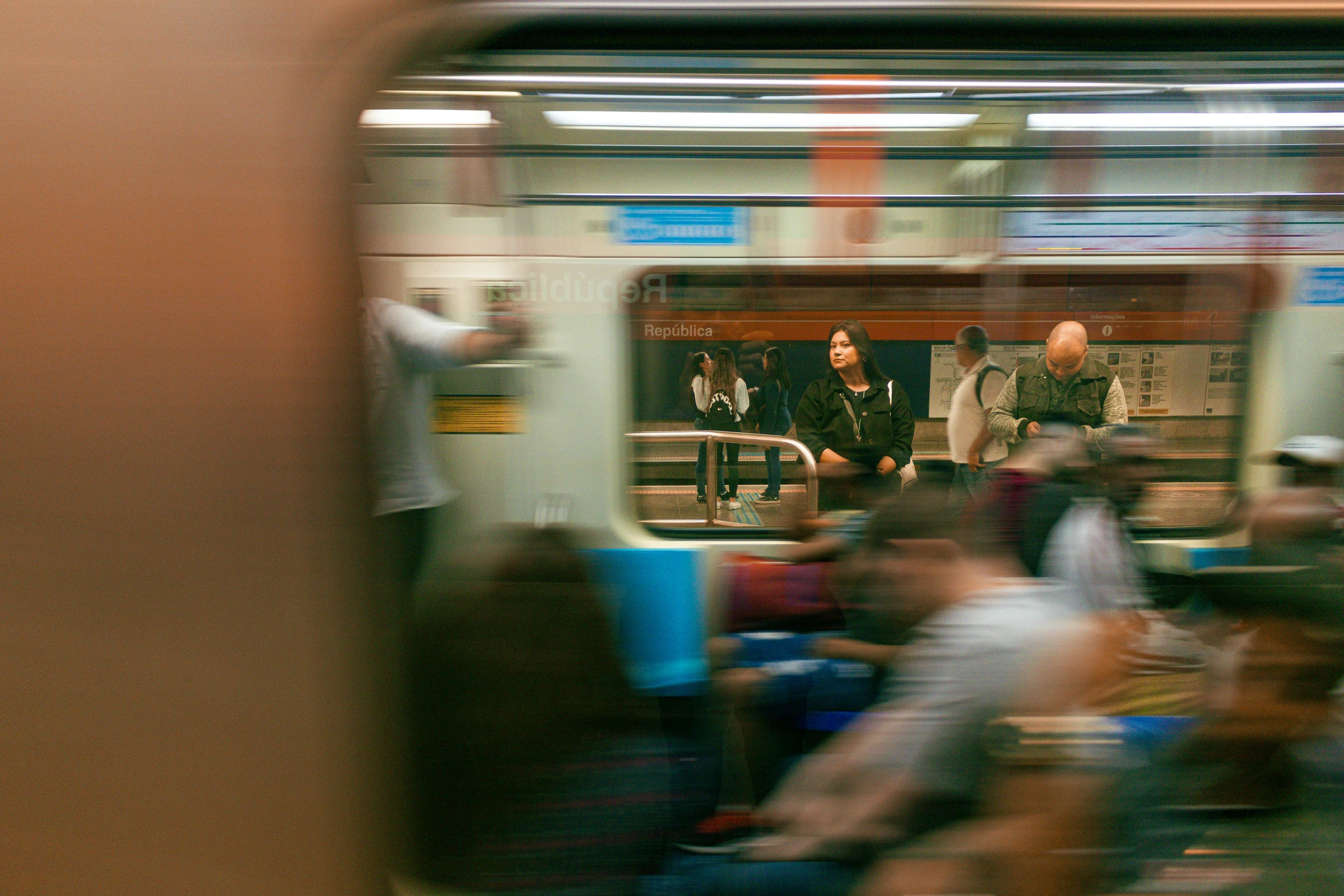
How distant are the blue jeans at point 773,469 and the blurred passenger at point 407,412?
5.00 feet

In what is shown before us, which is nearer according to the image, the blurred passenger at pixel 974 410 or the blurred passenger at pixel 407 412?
the blurred passenger at pixel 407 412

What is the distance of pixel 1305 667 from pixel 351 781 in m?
1.59

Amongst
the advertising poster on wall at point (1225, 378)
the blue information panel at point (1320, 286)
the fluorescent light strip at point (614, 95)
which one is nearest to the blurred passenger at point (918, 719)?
the fluorescent light strip at point (614, 95)

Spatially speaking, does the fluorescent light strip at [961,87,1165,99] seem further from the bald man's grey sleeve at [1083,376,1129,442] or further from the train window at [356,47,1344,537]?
the bald man's grey sleeve at [1083,376,1129,442]

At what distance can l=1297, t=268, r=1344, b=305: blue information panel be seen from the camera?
268cm

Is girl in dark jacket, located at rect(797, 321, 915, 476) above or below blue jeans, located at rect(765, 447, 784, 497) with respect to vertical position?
above

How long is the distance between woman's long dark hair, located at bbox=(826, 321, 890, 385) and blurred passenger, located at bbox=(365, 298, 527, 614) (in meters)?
1.46

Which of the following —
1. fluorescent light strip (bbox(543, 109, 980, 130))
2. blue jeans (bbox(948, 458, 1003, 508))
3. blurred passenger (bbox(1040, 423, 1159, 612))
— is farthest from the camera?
blue jeans (bbox(948, 458, 1003, 508))

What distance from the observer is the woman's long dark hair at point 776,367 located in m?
2.72

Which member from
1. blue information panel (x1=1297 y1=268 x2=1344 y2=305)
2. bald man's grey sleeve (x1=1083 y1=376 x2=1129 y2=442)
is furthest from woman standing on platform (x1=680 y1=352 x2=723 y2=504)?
blue information panel (x1=1297 y1=268 x2=1344 y2=305)

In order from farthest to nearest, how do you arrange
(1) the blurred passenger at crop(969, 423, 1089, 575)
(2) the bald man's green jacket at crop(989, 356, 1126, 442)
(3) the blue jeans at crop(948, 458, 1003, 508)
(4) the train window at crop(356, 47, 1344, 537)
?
1. (2) the bald man's green jacket at crop(989, 356, 1126, 442)
2. (3) the blue jeans at crop(948, 458, 1003, 508)
3. (1) the blurred passenger at crop(969, 423, 1089, 575)
4. (4) the train window at crop(356, 47, 1344, 537)

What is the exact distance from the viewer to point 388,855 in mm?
1216

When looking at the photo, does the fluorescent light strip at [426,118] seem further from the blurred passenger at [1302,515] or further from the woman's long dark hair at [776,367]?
the blurred passenger at [1302,515]

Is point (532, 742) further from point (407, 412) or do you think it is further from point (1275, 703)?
point (1275, 703)
